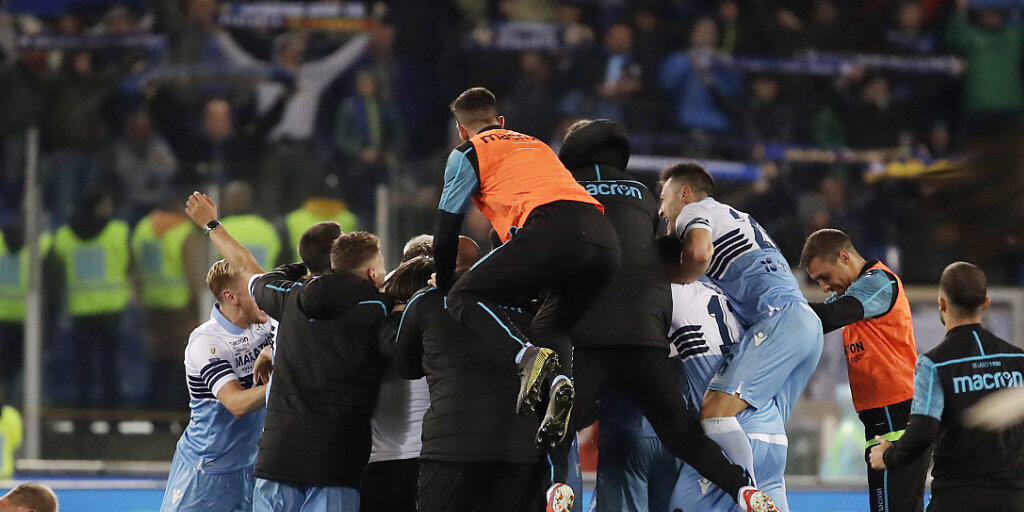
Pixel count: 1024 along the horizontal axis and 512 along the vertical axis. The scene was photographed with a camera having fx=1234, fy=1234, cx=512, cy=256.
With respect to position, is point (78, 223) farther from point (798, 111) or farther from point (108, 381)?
point (798, 111)

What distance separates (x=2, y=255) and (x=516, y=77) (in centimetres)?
612

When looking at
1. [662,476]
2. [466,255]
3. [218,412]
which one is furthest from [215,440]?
[662,476]

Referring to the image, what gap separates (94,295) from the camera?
11102 mm

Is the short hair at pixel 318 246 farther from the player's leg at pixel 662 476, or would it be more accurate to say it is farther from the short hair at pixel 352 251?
the player's leg at pixel 662 476

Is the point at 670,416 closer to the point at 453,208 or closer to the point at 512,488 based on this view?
the point at 512,488

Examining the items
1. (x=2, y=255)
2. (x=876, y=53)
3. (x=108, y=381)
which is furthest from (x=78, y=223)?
(x=876, y=53)

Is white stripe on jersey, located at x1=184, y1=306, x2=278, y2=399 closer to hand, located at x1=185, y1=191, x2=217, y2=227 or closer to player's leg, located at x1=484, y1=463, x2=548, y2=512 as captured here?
hand, located at x1=185, y1=191, x2=217, y2=227

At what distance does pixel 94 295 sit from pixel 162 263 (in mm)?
698

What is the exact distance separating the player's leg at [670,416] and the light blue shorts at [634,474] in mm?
477

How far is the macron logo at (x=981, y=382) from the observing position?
5.82 metres

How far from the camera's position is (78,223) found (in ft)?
36.7

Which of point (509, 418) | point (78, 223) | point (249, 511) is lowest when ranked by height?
point (249, 511)

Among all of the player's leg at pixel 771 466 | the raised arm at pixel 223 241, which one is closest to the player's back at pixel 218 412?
the raised arm at pixel 223 241

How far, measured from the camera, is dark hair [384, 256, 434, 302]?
19.6 feet
